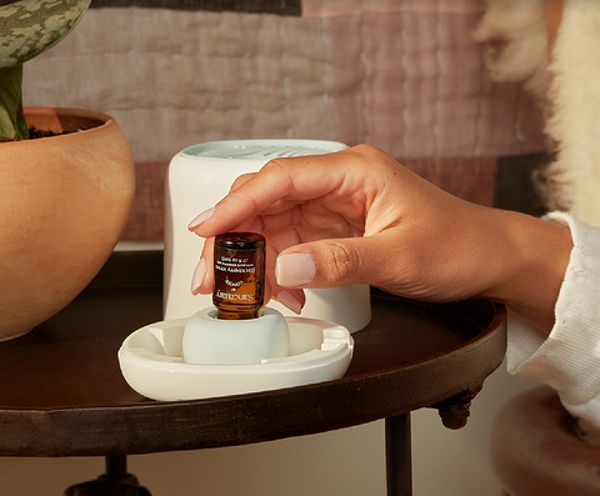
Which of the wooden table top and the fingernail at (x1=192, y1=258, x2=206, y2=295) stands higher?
the fingernail at (x1=192, y1=258, x2=206, y2=295)

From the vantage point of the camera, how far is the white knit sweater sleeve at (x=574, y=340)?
71cm

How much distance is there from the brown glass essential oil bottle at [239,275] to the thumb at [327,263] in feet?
0.04

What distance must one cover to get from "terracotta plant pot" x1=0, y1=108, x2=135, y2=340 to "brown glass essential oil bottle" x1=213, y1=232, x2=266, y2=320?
0.37ft

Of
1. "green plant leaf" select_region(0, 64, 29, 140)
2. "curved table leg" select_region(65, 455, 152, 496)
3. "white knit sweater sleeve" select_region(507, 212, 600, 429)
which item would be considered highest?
"green plant leaf" select_region(0, 64, 29, 140)

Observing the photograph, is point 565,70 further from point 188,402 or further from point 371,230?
point 188,402

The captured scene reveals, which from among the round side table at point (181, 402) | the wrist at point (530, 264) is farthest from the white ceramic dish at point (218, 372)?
the wrist at point (530, 264)

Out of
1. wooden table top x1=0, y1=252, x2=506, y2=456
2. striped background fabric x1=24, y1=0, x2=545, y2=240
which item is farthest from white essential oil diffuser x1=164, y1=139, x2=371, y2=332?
striped background fabric x1=24, y1=0, x2=545, y2=240

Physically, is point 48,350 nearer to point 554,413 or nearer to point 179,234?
point 179,234

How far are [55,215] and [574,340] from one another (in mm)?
334

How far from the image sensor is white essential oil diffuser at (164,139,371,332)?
27.9 inches

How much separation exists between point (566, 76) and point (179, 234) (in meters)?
0.48

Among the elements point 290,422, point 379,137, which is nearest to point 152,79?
point 379,137

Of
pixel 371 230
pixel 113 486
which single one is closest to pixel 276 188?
pixel 371 230

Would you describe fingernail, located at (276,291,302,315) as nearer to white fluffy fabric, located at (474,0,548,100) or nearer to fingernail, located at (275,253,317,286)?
fingernail, located at (275,253,317,286)
